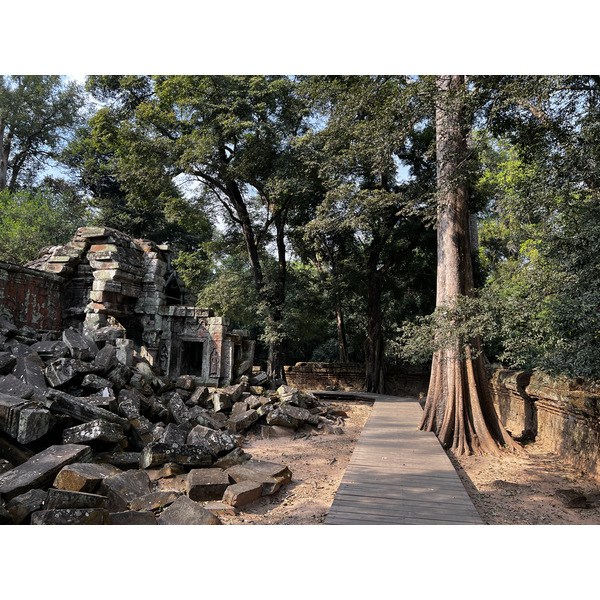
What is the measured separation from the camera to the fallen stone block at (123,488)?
3.68m

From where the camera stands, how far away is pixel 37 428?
424 centimetres

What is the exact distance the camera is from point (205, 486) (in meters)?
4.33

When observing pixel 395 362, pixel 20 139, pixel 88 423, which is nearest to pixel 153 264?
pixel 88 423

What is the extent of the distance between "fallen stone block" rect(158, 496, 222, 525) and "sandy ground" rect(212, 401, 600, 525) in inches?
17.4

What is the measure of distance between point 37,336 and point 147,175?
6.61 meters

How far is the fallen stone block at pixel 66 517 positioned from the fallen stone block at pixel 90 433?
162 centimetres


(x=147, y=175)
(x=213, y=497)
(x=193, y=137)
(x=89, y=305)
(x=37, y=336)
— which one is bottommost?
(x=213, y=497)

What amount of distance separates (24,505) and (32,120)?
68.8 ft

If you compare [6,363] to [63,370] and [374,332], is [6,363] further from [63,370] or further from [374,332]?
[374,332]

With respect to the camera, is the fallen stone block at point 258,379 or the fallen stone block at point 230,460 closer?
the fallen stone block at point 230,460

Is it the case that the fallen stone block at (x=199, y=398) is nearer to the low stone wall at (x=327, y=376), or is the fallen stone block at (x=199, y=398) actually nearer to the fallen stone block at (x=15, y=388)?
the fallen stone block at (x=15, y=388)

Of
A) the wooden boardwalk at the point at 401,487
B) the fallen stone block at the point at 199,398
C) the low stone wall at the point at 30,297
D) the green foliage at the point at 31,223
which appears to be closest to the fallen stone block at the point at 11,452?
the wooden boardwalk at the point at 401,487

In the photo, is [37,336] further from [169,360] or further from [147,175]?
[147,175]

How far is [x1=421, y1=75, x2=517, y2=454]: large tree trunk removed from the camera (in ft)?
19.8
